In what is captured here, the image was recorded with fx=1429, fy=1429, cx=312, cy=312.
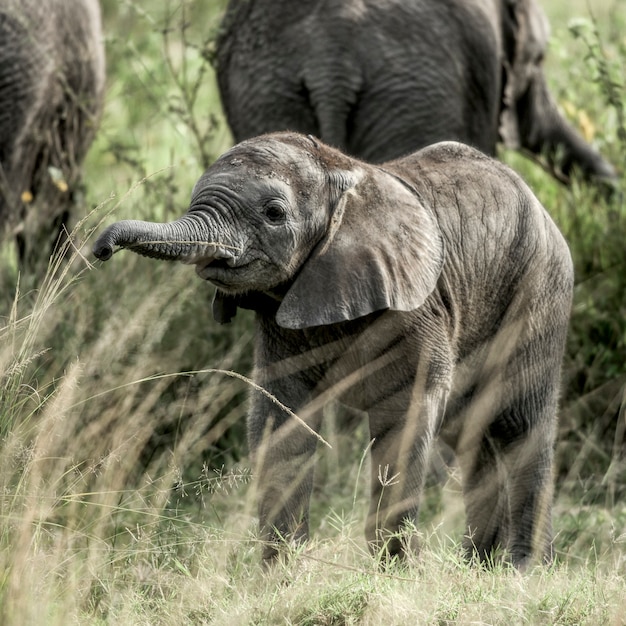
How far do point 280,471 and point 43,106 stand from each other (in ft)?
9.16

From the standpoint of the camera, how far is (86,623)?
3496 millimetres

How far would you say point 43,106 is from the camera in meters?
6.23

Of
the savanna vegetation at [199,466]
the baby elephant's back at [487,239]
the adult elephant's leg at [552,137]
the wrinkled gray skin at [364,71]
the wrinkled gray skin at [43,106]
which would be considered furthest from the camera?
the adult elephant's leg at [552,137]

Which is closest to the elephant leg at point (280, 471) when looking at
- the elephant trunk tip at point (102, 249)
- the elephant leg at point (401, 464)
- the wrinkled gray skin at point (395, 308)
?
the wrinkled gray skin at point (395, 308)

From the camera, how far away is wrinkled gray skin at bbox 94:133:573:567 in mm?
3785

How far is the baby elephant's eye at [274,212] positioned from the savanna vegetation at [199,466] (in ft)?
1.09

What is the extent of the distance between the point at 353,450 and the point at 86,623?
2138mm

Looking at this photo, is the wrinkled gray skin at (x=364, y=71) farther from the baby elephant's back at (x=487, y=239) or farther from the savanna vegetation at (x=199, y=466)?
the baby elephant's back at (x=487, y=239)

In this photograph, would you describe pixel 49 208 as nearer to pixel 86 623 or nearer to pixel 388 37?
pixel 388 37

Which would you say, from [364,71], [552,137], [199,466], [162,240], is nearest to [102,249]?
[162,240]

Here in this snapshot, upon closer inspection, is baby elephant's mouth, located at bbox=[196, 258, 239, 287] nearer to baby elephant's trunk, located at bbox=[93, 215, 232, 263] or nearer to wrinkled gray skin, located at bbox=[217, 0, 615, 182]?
baby elephant's trunk, located at bbox=[93, 215, 232, 263]

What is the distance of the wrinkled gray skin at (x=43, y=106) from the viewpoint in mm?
6008

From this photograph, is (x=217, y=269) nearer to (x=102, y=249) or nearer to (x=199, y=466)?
(x=102, y=249)

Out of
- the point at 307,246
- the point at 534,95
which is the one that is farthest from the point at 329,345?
the point at 534,95
